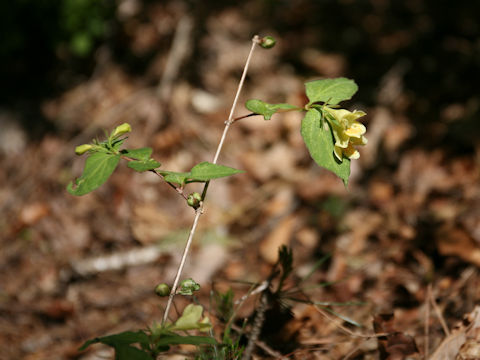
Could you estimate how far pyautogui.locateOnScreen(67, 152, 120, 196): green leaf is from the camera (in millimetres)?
1014

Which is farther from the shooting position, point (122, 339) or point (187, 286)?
point (187, 286)

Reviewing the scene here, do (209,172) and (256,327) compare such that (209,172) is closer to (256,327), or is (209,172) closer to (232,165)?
(256,327)

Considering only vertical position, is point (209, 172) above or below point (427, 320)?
above

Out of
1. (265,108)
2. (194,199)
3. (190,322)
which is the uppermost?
(265,108)

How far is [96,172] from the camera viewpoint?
1054mm

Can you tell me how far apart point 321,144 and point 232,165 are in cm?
221

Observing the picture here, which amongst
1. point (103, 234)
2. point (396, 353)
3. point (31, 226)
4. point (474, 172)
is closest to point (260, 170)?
point (103, 234)

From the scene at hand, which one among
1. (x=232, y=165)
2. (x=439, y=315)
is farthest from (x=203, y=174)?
(x=232, y=165)

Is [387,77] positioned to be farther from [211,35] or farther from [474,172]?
[211,35]

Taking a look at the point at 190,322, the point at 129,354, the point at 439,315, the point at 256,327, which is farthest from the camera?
the point at 439,315

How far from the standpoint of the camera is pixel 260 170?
10.9ft

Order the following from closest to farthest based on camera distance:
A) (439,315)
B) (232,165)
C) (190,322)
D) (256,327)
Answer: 1. (190,322)
2. (256,327)
3. (439,315)
4. (232,165)

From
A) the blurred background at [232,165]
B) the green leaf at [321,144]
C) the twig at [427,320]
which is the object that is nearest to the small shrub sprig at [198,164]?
the green leaf at [321,144]

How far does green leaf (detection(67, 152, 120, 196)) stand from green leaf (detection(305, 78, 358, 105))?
60cm
